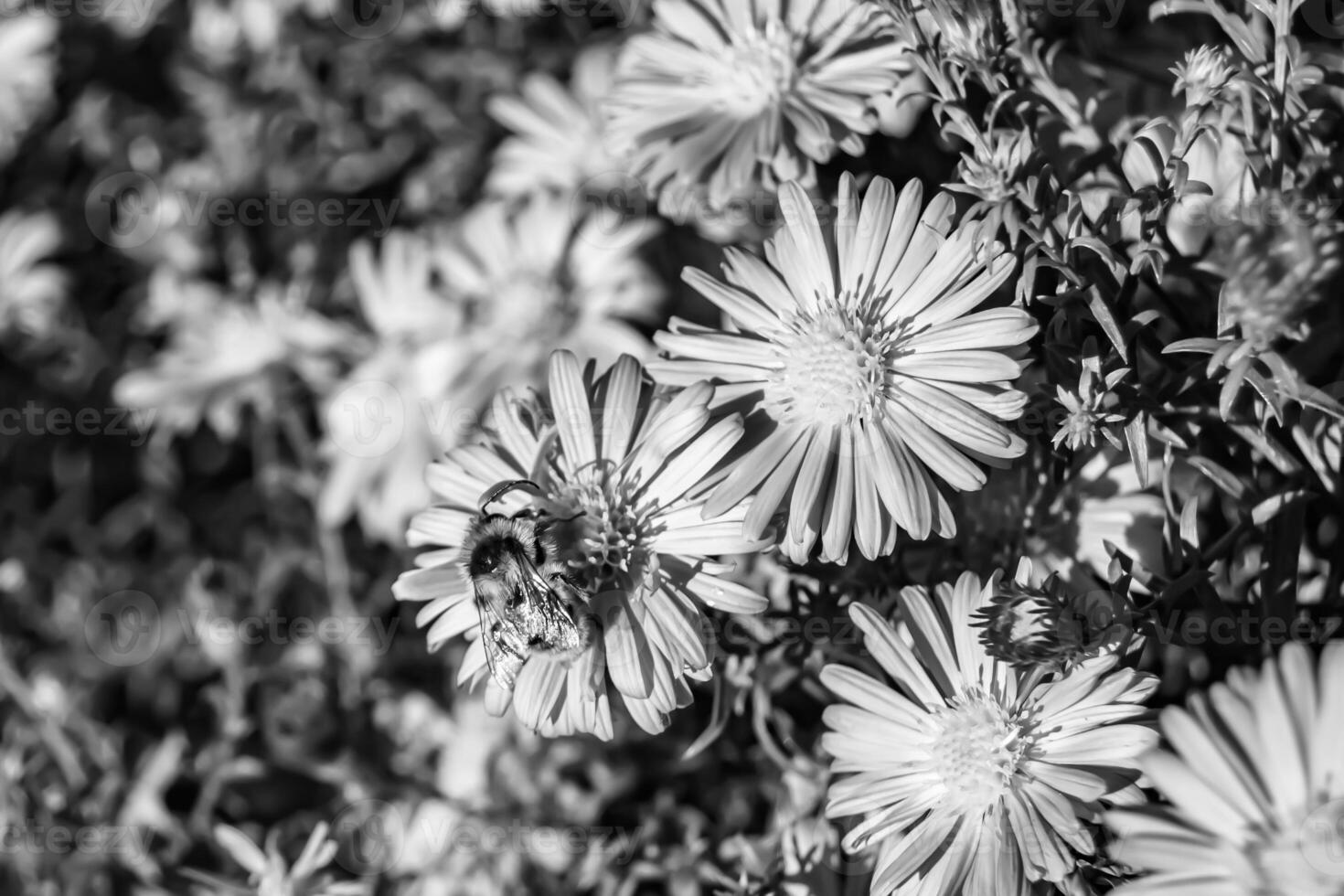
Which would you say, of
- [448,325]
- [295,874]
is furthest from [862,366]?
[448,325]

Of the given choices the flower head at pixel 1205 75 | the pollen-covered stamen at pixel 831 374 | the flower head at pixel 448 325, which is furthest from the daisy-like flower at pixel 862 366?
the flower head at pixel 448 325

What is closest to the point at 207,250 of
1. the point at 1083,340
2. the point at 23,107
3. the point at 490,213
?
the point at 23,107

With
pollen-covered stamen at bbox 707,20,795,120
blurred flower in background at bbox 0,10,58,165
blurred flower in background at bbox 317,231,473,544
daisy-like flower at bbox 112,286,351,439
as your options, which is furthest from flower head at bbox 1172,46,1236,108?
blurred flower in background at bbox 0,10,58,165

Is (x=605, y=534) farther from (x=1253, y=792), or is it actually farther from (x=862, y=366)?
(x=1253, y=792)

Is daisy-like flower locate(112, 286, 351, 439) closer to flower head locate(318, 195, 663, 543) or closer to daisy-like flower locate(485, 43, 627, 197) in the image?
flower head locate(318, 195, 663, 543)

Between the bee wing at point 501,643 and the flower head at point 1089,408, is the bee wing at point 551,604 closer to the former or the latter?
the bee wing at point 501,643

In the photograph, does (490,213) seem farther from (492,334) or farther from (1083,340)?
(1083,340)
